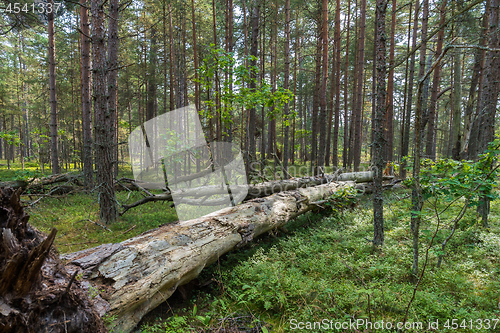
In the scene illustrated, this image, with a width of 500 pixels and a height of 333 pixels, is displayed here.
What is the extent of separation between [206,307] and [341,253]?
2833 millimetres

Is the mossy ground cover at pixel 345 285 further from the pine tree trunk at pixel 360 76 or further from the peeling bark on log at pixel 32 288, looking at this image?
the pine tree trunk at pixel 360 76

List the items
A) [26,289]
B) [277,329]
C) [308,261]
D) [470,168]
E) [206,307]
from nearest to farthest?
[26,289] → [277,329] → [206,307] → [470,168] → [308,261]

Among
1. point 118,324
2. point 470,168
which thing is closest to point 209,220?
point 118,324

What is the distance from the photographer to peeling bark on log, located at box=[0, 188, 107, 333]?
69.2 inches

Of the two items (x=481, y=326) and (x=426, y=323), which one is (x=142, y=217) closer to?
Answer: (x=426, y=323)

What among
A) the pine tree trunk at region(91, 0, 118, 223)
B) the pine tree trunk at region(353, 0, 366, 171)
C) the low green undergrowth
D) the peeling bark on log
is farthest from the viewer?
the pine tree trunk at region(353, 0, 366, 171)

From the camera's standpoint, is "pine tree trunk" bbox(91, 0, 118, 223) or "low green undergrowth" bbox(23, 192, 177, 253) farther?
"pine tree trunk" bbox(91, 0, 118, 223)

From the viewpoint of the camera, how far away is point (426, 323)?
2.61 m

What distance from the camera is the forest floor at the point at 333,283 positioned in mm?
2746

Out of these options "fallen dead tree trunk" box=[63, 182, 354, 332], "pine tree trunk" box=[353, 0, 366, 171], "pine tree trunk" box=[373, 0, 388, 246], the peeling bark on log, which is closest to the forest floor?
"fallen dead tree trunk" box=[63, 182, 354, 332]

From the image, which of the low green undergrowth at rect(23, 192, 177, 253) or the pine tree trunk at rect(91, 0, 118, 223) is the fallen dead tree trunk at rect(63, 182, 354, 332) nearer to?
the low green undergrowth at rect(23, 192, 177, 253)

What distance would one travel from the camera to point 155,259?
296 cm

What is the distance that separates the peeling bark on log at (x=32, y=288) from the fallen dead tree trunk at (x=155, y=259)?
0.24 metres

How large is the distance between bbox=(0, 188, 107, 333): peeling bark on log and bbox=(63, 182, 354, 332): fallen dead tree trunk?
9.6 inches
